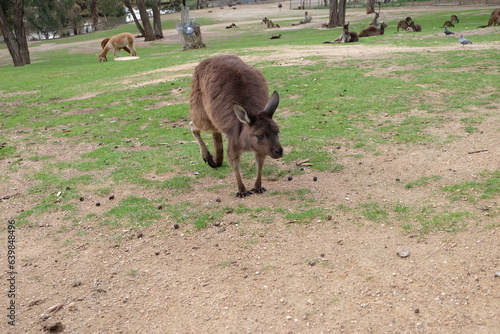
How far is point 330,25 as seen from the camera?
30.0 metres

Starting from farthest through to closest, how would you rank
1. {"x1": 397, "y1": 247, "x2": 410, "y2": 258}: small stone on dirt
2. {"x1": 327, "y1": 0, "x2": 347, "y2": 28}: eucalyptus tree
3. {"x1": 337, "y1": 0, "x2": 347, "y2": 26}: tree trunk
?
1. {"x1": 327, "y1": 0, "x2": 347, "y2": 28}: eucalyptus tree
2. {"x1": 337, "y1": 0, "x2": 347, "y2": 26}: tree trunk
3. {"x1": 397, "y1": 247, "x2": 410, "y2": 258}: small stone on dirt

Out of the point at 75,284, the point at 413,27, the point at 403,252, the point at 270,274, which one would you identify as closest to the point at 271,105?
the point at 270,274

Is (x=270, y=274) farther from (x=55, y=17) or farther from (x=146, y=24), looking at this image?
(x=55, y=17)

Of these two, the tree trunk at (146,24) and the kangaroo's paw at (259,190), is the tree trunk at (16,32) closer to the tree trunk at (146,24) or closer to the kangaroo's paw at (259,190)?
the tree trunk at (146,24)

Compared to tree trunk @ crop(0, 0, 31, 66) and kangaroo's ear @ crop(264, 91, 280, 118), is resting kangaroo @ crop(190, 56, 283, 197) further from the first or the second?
tree trunk @ crop(0, 0, 31, 66)

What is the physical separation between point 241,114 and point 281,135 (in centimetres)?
261

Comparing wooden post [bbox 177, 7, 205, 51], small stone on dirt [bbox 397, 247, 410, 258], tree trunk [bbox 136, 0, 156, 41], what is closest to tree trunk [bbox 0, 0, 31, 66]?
wooden post [bbox 177, 7, 205, 51]

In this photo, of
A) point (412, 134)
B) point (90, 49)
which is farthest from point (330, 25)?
point (412, 134)

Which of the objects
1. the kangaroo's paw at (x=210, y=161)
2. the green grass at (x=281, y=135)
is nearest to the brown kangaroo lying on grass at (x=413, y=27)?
the green grass at (x=281, y=135)

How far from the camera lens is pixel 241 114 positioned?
5.41m

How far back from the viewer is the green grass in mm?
5359

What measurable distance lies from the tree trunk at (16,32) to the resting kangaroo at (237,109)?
70.6 ft

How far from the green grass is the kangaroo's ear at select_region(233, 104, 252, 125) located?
1.01 metres

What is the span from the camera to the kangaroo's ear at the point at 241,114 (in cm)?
532
